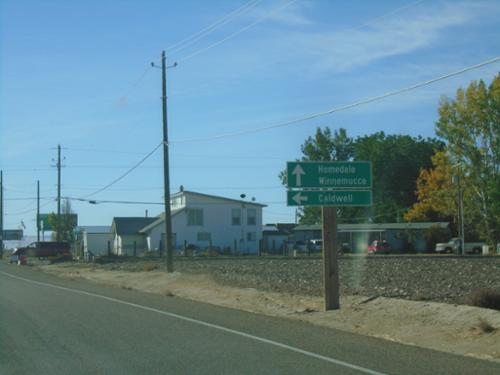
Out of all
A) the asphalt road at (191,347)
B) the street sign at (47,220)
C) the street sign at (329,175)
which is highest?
the street sign at (47,220)

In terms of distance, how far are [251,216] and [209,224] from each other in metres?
5.39

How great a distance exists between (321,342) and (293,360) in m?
2.17

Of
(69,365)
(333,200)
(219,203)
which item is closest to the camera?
(69,365)

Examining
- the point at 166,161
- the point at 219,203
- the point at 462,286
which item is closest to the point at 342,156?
the point at 219,203

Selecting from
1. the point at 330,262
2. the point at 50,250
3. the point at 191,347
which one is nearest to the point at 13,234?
the point at 50,250

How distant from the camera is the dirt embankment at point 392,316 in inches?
541

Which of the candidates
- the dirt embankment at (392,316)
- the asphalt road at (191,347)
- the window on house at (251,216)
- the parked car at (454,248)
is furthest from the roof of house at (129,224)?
the asphalt road at (191,347)

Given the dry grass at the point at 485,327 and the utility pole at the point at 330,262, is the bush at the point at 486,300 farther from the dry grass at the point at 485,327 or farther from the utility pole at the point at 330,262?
the utility pole at the point at 330,262

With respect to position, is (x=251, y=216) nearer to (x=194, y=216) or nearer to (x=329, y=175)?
(x=194, y=216)

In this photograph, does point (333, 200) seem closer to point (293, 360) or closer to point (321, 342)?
point (321, 342)

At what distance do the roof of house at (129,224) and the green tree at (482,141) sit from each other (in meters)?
41.6

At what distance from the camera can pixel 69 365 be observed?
442 inches

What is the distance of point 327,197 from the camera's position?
20.0 metres

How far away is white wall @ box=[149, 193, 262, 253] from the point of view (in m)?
82.7
